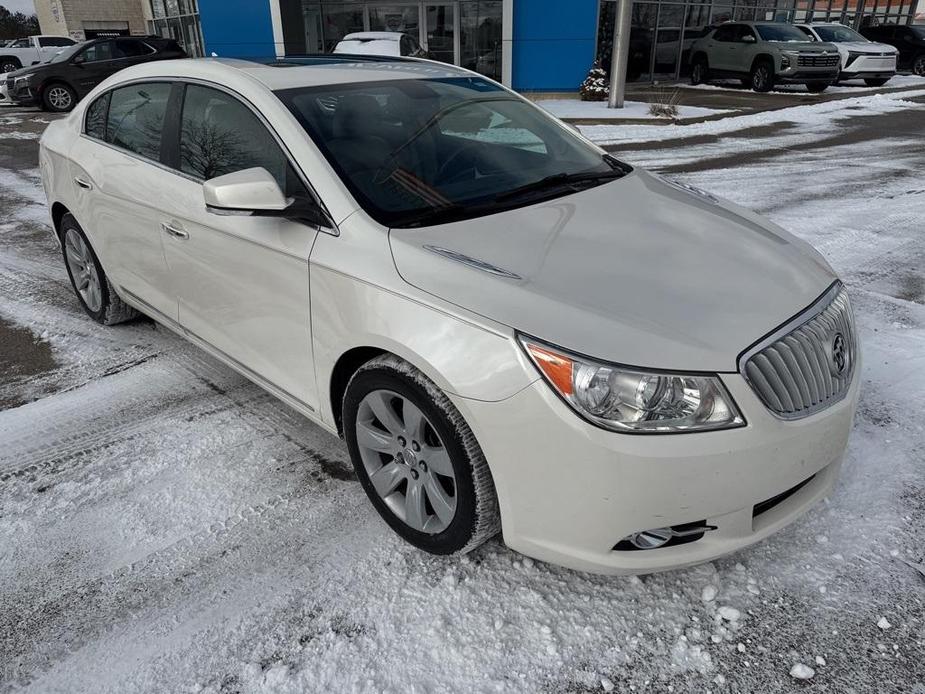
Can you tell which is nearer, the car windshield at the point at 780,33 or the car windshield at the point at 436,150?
the car windshield at the point at 436,150

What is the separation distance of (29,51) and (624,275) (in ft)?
109

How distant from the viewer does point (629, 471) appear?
198cm

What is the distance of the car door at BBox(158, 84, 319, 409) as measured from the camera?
2.78 metres

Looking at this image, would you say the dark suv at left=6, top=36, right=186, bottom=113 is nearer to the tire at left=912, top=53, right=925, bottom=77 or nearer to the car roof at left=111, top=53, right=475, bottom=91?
the car roof at left=111, top=53, right=475, bottom=91

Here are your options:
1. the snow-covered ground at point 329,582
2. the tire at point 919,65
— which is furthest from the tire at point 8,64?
the tire at point 919,65

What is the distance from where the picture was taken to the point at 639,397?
6.56 feet

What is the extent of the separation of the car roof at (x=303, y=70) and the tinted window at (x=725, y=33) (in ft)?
60.8

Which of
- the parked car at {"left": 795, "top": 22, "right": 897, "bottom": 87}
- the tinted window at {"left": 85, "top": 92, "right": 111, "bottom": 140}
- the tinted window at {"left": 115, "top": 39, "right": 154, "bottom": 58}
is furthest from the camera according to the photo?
the parked car at {"left": 795, "top": 22, "right": 897, "bottom": 87}

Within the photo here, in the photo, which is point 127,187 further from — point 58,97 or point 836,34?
point 836,34

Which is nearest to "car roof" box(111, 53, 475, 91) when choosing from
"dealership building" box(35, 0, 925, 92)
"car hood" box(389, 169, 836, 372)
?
"car hood" box(389, 169, 836, 372)

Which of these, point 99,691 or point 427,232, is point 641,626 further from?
point 99,691

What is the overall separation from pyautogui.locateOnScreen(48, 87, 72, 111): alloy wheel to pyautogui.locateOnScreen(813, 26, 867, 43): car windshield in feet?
63.5

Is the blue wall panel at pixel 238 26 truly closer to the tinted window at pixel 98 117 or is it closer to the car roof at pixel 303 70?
the tinted window at pixel 98 117

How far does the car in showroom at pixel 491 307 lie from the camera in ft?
6.64
